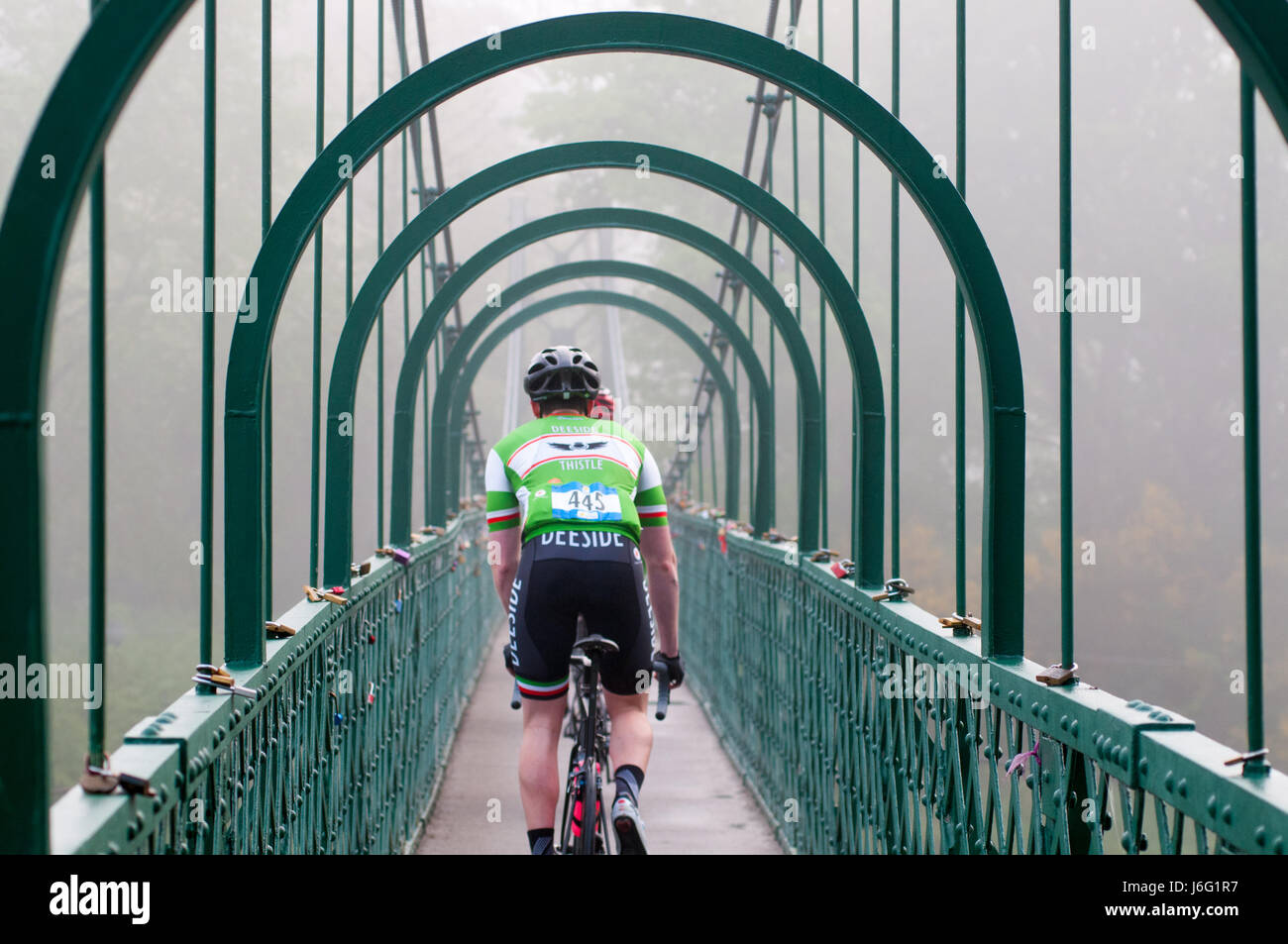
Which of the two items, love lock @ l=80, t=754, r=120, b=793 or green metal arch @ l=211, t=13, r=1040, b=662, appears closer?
love lock @ l=80, t=754, r=120, b=793

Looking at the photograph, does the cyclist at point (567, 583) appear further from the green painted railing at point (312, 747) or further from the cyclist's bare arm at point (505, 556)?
the green painted railing at point (312, 747)

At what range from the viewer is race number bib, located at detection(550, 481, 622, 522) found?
385cm

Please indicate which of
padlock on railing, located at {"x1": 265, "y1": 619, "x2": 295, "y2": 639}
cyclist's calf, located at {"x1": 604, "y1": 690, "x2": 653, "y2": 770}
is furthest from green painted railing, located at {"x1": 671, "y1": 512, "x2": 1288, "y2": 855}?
padlock on railing, located at {"x1": 265, "y1": 619, "x2": 295, "y2": 639}

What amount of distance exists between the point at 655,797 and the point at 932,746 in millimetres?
3862

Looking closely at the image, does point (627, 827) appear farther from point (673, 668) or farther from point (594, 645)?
point (673, 668)

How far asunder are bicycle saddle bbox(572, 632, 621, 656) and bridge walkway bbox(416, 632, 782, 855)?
2426 millimetres

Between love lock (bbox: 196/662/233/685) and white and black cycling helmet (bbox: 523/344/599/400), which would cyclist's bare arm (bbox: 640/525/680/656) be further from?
love lock (bbox: 196/662/233/685)

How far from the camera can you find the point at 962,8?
12.1ft

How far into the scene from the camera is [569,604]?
3.77 m
